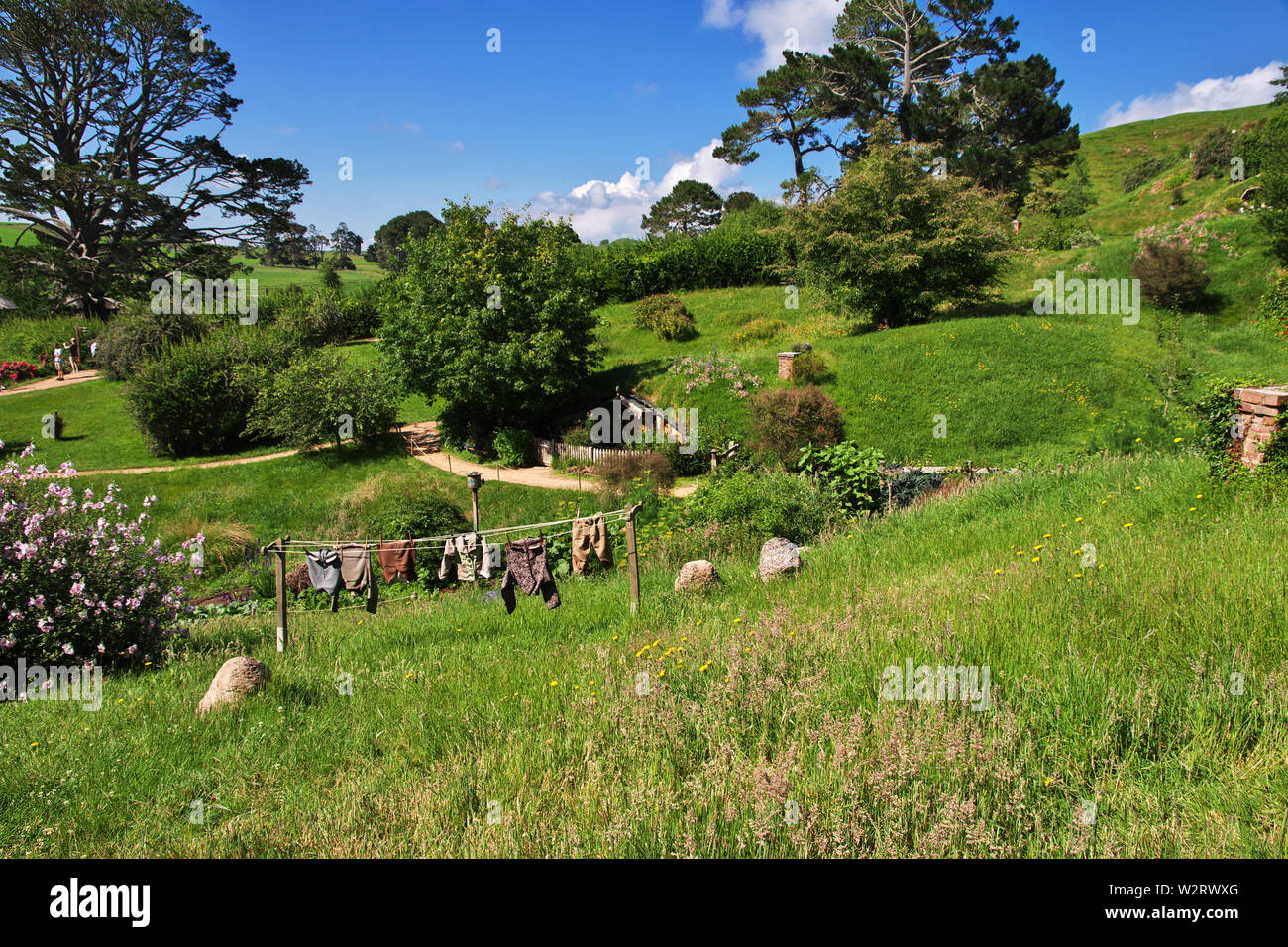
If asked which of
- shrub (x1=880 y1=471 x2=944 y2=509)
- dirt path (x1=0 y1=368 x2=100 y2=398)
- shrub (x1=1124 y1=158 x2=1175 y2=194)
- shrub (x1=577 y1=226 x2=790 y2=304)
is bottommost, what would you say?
shrub (x1=880 y1=471 x2=944 y2=509)

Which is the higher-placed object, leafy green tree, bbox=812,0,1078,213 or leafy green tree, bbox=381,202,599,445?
leafy green tree, bbox=812,0,1078,213

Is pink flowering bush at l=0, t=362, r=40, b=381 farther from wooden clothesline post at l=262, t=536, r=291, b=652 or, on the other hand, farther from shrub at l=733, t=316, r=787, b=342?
shrub at l=733, t=316, r=787, b=342

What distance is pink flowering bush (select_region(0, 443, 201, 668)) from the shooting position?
6504 millimetres

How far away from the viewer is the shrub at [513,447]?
64.3 ft

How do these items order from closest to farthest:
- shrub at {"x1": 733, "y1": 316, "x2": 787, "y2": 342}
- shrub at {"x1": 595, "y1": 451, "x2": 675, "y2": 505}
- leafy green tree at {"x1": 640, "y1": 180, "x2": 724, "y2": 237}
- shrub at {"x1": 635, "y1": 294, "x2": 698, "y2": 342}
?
1. shrub at {"x1": 595, "y1": 451, "x2": 675, "y2": 505}
2. shrub at {"x1": 733, "y1": 316, "x2": 787, "y2": 342}
3. shrub at {"x1": 635, "y1": 294, "x2": 698, "y2": 342}
4. leafy green tree at {"x1": 640, "y1": 180, "x2": 724, "y2": 237}

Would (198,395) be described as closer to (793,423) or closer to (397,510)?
(397,510)

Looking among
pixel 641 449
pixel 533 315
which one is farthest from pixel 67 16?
pixel 641 449

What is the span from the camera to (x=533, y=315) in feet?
66.5

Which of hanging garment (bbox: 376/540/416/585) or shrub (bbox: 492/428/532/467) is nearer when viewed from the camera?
hanging garment (bbox: 376/540/416/585)

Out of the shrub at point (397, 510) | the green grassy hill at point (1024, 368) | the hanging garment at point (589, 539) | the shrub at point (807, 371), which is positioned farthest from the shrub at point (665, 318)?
the hanging garment at point (589, 539)

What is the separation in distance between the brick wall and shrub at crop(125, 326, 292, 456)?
2273 centimetres

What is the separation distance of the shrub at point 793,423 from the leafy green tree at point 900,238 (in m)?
7.60

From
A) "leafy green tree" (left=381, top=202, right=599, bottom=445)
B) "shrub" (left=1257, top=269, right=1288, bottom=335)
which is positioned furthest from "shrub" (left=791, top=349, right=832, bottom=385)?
"shrub" (left=1257, top=269, right=1288, bottom=335)
